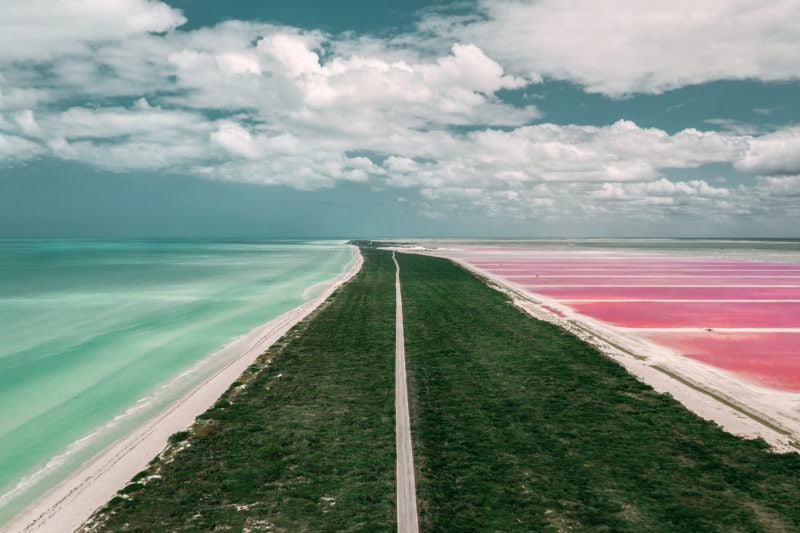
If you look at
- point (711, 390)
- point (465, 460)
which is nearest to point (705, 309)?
point (711, 390)

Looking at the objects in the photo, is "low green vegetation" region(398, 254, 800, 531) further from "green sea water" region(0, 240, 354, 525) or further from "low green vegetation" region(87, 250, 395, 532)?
"green sea water" region(0, 240, 354, 525)

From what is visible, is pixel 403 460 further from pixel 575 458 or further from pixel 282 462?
pixel 575 458

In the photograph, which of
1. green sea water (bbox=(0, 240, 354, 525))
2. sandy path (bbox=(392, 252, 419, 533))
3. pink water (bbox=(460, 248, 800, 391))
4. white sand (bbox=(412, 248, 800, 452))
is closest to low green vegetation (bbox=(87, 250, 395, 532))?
sandy path (bbox=(392, 252, 419, 533))

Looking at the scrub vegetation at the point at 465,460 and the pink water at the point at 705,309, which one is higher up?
the pink water at the point at 705,309

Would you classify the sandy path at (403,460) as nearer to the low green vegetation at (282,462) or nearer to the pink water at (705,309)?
the low green vegetation at (282,462)

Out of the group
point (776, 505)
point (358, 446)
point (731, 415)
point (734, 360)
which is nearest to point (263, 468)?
point (358, 446)

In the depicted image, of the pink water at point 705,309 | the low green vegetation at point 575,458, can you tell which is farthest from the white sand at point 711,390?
the pink water at point 705,309
